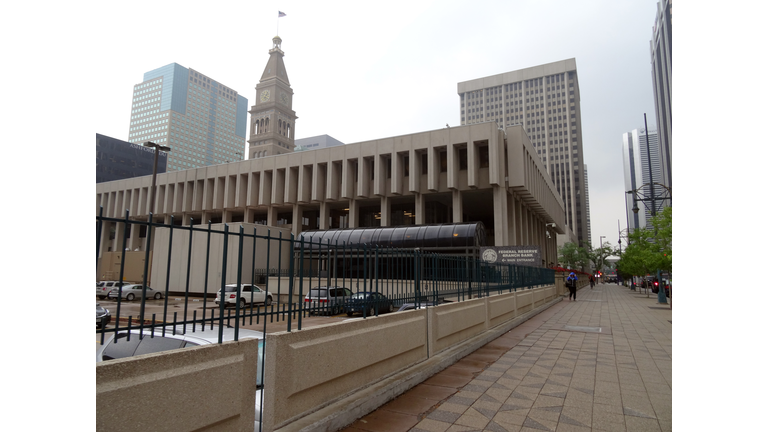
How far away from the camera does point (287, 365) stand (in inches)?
167

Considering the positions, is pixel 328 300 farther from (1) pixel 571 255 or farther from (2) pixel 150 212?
(1) pixel 571 255

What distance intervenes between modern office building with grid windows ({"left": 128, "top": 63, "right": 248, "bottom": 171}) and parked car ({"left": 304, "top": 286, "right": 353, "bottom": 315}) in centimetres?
17456

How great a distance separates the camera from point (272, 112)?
9988 cm

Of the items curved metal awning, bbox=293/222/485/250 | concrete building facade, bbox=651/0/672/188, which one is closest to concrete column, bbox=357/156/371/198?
curved metal awning, bbox=293/222/485/250

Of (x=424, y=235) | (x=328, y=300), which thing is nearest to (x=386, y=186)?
(x=424, y=235)

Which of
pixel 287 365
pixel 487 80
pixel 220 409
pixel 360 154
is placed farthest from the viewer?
pixel 487 80

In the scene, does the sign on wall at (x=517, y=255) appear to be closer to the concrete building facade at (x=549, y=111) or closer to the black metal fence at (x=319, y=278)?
the black metal fence at (x=319, y=278)

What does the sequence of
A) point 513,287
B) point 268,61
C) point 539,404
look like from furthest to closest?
point 268,61, point 513,287, point 539,404

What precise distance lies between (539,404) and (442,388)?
1467 millimetres

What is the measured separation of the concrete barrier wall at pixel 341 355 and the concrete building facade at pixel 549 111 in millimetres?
132851

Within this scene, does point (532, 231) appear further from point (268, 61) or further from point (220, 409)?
point (268, 61)

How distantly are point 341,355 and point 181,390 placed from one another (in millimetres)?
2218

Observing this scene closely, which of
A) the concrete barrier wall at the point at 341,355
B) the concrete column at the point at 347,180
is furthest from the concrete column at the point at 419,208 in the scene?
the concrete barrier wall at the point at 341,355

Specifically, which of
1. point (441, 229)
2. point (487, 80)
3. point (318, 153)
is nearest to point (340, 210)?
point (318, 153)
